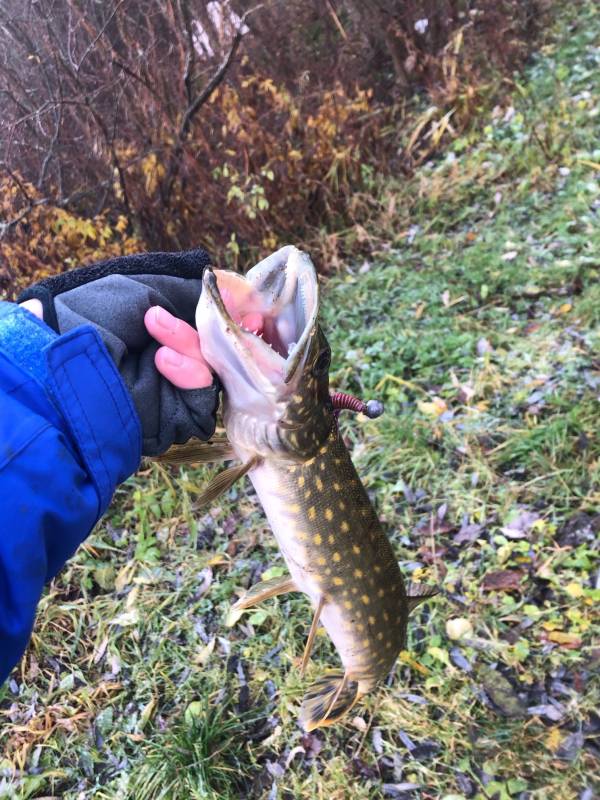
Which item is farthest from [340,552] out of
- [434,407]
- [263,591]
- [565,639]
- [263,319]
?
[434,407]

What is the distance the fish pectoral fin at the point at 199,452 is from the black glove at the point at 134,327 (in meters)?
0.07

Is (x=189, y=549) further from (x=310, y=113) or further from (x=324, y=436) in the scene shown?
(x=310, y=113)

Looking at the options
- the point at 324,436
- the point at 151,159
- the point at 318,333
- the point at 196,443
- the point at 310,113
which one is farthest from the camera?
the point at 310,113

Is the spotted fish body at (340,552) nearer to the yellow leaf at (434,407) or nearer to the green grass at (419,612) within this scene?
the green grass at (419,612)

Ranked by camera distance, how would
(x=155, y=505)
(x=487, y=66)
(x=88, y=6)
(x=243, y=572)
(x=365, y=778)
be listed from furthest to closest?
1. (x=487, y=66)
2. (x=88, y=6)
3. (x=155, y=505)
4. (x=243, y=572)
5. (x=365, y=778)

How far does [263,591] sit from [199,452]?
0.61m

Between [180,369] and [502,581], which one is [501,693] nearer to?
[502,581]

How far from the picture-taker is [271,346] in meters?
1.65

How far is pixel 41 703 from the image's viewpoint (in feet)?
9.53

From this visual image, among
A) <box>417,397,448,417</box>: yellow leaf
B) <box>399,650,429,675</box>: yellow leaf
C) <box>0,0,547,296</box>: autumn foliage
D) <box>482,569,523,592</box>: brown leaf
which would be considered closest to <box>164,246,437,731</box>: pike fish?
<box>399,650,429,675</box>: yellow leaf

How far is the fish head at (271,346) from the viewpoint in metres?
1.48

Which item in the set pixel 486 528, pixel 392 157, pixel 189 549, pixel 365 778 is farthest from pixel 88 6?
pixel 365 778

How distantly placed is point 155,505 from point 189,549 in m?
0.34

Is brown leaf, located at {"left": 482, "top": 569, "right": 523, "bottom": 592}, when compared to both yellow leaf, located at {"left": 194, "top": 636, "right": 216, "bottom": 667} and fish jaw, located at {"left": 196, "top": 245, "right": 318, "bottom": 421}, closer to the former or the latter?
yellow leaf, located at {"left": 194, "top": 636, "right": 216, "bottom": 667}
